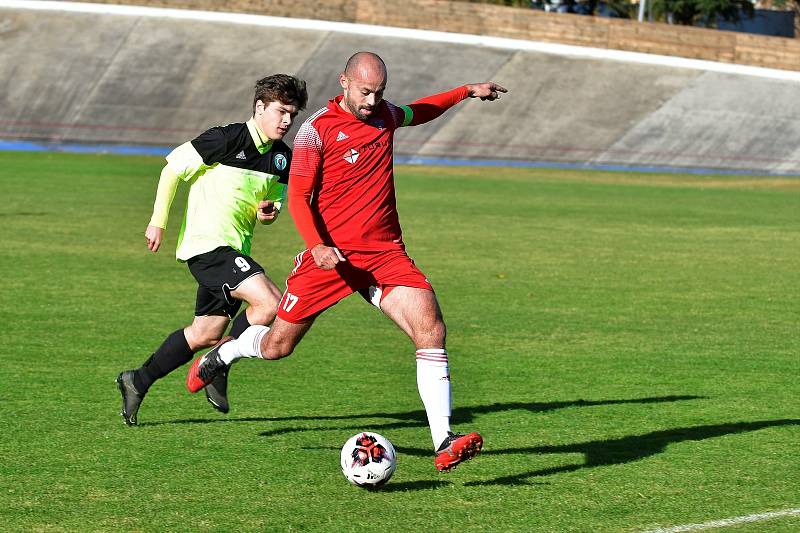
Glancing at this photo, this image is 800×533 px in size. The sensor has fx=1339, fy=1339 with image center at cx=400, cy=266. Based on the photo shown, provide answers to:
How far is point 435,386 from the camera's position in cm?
677

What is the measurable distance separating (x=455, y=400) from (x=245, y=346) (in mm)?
1933

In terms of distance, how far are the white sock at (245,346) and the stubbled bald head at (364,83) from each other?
1.42 meters

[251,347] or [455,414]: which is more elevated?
[251,347]

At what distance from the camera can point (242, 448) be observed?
7.45m

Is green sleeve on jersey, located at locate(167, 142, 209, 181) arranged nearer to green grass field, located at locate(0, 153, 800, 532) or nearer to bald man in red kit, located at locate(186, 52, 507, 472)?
bald man in red kit, located at locate(186, 52, 507, 472)

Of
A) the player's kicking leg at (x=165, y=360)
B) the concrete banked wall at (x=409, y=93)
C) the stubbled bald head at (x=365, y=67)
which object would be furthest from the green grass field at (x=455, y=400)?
the concrete banked wall at (x=409, y=93)

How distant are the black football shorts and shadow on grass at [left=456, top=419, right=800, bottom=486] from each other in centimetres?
149

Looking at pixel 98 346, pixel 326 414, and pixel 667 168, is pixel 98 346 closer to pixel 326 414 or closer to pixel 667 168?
pixel 326 414

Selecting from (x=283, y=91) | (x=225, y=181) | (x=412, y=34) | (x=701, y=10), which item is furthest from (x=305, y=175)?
(x=701, y=10)

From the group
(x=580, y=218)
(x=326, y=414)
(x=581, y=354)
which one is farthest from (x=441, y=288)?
(x=580, y=218)

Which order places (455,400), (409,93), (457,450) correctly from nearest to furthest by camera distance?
(457,450)
(455,400)
(409,93)

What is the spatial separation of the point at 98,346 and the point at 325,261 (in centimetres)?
476

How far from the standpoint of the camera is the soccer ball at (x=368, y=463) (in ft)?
21.3

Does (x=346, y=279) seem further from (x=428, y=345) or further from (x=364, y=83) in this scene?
(x=364, y=83)
